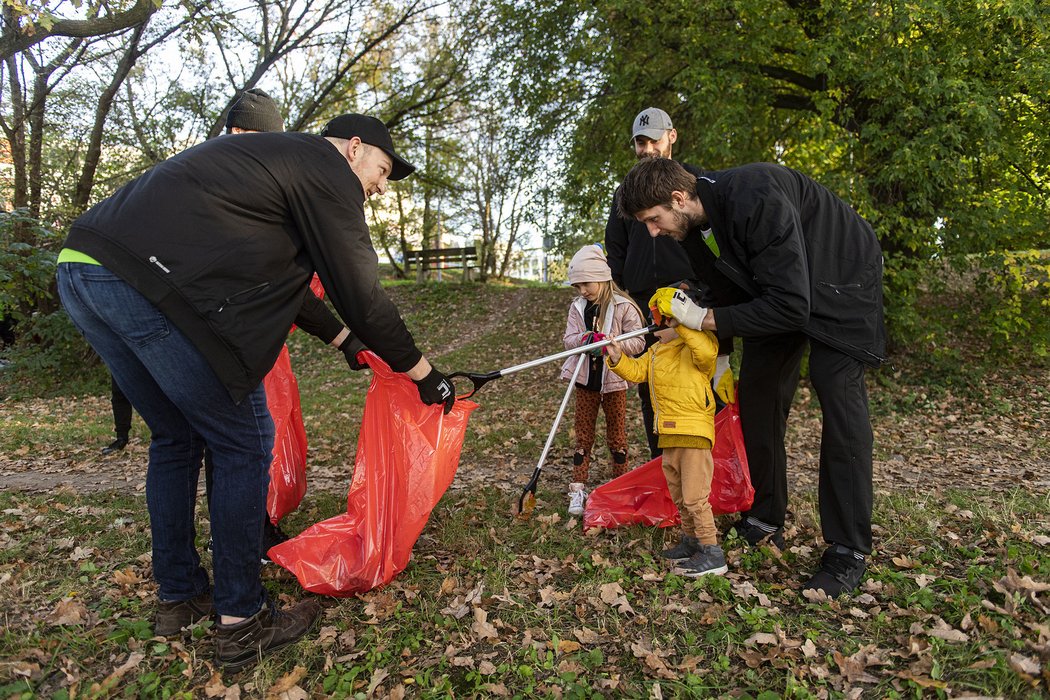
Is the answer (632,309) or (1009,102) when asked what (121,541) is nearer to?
(632,309)

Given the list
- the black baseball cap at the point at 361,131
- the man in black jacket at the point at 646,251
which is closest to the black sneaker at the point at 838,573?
the man in black jacket at the point at 646,251

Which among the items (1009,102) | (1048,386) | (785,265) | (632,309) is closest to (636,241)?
(632,309)

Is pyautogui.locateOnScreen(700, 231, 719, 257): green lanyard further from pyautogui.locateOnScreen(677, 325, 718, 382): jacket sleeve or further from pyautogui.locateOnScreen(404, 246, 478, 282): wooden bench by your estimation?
pyautogui.locateOnScreen(404, 246, 478, 282): wooden bench

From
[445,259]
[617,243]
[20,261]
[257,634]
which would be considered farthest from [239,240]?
[445,259]

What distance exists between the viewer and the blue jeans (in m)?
2.11

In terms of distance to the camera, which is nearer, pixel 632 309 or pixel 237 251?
pixel 237 251

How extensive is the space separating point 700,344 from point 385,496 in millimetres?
1597

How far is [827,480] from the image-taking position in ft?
9.27

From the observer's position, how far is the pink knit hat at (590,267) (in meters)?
3.91

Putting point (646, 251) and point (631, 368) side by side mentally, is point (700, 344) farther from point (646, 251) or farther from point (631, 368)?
point (646, 251)

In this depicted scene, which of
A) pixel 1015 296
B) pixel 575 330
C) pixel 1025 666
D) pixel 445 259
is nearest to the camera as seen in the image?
pixel 1025 666

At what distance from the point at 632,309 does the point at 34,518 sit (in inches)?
152

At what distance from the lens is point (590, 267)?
391 cm

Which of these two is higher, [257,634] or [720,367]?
[720,367]
